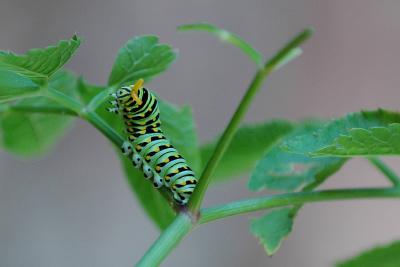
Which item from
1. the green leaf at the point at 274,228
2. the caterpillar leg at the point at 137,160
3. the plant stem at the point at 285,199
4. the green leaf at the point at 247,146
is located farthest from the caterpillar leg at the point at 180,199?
the green leaf at the point at 247,146

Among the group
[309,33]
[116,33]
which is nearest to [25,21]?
[116,33]

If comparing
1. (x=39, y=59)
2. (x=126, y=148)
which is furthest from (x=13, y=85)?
(x=126, y=148)

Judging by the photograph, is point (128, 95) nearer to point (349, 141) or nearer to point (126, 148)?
point (126, 148)

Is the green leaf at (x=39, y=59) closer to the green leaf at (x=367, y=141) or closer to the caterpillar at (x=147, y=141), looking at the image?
the caterpillar at (x=147, y=141)

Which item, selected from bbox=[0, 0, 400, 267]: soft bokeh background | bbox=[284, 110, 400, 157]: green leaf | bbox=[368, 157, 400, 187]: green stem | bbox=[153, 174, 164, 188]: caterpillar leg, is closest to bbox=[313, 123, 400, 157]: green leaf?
bbox=[284, 110, 400, 157]: green leaf

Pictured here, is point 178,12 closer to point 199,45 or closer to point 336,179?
point 199,45

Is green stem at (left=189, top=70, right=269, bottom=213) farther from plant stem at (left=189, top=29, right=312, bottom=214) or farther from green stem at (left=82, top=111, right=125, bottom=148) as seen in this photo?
green stem at (left=82, top=111, right=125, bottom=148)
